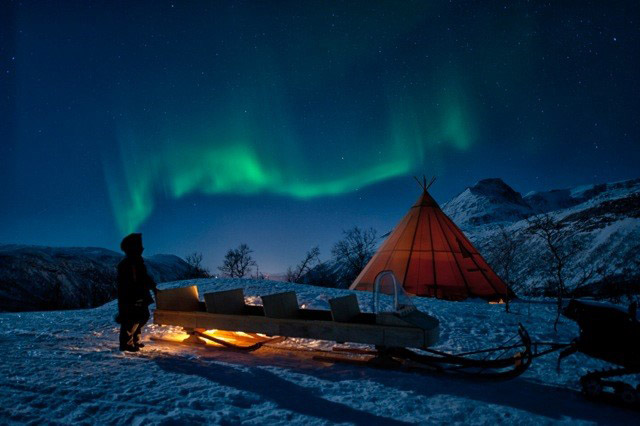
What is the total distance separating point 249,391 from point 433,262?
10.2m

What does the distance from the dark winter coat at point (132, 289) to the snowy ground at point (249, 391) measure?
541mm

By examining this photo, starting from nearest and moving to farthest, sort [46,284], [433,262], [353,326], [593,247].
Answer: [353,326] → [433,262] → [593,247] → [46,284]

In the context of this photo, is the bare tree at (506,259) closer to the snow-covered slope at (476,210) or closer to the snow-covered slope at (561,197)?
the snow-covered slope at (476,210)

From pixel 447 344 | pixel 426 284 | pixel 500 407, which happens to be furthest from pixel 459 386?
pixel 426 284

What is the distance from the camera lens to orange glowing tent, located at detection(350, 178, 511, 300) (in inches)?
490

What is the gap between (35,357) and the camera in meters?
4.71

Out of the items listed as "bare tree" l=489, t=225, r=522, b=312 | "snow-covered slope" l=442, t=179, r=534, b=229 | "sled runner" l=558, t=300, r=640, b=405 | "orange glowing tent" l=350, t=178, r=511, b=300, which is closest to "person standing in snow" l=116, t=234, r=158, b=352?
"sled runner" l=558, t=300, r=640, b=405

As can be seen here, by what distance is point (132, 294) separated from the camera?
17.2ft

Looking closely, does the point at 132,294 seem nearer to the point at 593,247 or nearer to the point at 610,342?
the point at 610,342

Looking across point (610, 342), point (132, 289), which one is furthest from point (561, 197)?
point (132, 289)

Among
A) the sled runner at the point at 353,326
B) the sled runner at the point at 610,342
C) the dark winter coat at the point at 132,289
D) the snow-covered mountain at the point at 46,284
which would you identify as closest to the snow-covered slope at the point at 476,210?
the snow-covered mountain at the point at 46,284

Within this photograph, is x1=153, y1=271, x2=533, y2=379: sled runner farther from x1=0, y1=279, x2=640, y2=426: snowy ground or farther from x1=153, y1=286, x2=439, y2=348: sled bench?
x1=0, y1=279, x2=640, y2=426: snowy ground

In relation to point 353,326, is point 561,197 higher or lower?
higher

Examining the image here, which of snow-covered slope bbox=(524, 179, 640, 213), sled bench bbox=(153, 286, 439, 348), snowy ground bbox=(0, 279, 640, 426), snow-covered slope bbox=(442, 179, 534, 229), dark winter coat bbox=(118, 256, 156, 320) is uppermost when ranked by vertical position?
snow-covered slope bbox=(524, 179, 640, 213)
